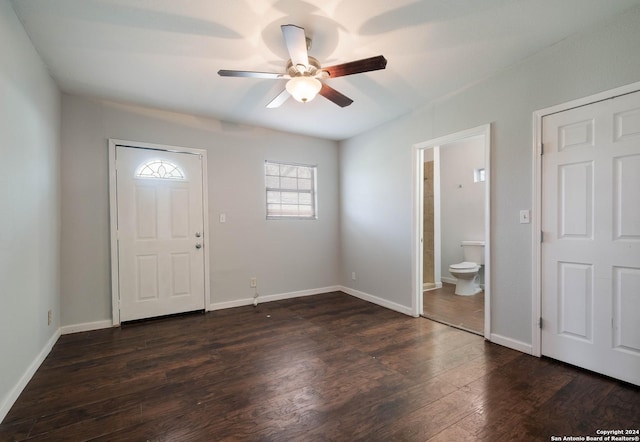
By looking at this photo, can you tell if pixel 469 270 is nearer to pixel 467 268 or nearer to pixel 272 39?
pixel 467 268

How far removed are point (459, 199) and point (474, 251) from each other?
40.0 inches

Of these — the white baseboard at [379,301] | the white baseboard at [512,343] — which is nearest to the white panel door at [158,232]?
the white baseboard at [379,301]

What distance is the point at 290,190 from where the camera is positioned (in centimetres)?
450

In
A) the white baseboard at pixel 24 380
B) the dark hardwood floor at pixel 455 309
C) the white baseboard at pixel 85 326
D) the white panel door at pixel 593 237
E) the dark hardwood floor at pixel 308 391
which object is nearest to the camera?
the dark hardwood floor at pixel 308 391

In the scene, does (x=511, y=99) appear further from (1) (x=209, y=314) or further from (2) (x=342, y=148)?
(1) (x=209, y=314)

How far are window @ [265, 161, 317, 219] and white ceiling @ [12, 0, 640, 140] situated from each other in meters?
1.41

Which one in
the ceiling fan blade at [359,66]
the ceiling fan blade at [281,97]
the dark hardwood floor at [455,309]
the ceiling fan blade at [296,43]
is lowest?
the dark hardwood floor at [455,309]

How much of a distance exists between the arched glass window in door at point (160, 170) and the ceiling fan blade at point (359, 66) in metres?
2.45

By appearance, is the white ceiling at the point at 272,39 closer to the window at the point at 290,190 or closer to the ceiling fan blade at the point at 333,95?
the ceiling fan blade at the point at 333,95

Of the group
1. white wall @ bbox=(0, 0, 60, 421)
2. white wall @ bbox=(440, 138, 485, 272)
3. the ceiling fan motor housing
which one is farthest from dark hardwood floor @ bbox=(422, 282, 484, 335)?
white wall @ bbox=(0, 0, 60, 421)

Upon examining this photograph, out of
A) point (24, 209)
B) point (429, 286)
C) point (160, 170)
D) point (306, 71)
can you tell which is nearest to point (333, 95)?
point (306, 71)

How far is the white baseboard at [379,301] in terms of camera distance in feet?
11.9

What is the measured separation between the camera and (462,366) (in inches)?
90.0

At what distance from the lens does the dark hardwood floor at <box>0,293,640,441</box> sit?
1.61 meters
